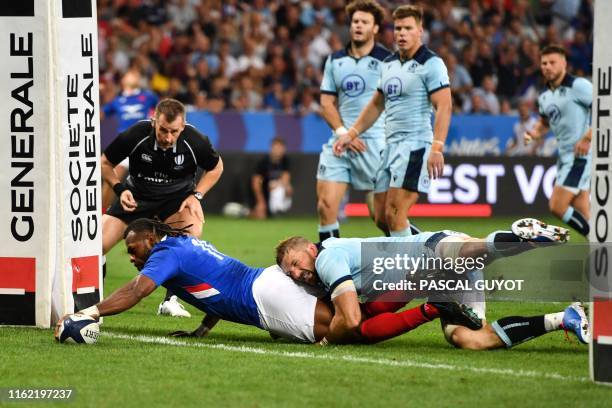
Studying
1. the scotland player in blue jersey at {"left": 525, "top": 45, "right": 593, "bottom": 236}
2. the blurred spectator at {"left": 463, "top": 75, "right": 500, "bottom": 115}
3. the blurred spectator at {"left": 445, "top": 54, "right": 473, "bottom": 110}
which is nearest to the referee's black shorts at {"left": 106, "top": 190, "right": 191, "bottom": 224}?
the scotland player in blue jersey at {"left": 525, "top": 45, "right": 593, "bottom": 236}

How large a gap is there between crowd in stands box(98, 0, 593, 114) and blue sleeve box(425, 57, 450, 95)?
11.8 metres

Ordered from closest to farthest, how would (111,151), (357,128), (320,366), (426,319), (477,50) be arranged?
1. (320,366)
2. (426,319)
3. (111,151)
4. (357,128)
5. (477,50)

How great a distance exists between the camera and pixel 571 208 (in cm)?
1366

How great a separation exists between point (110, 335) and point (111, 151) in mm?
2225

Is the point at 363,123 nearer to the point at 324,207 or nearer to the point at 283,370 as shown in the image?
the point at 324,207

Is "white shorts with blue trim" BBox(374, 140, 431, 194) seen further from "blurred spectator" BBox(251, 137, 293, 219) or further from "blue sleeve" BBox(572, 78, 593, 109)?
"blurred spectator" BBox(251, 137, 293, 219)

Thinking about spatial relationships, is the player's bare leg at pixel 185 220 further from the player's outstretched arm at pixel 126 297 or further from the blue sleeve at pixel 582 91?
the blue sleeve at pixel 582 91

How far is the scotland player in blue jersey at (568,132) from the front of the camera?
13.5 m

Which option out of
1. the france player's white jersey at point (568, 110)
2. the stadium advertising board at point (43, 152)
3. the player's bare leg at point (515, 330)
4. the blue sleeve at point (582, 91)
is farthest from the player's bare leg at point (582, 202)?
the stadium advertising board at point (43, 152)

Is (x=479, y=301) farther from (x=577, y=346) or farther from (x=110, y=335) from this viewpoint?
(x=110, y=335)

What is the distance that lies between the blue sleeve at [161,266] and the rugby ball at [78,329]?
1.56 feet

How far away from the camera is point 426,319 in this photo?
7898 millimetres

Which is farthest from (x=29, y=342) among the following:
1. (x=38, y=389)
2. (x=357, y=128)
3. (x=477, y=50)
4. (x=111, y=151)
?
(x=477, y=50)

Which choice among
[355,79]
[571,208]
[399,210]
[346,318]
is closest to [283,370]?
[346,318]
